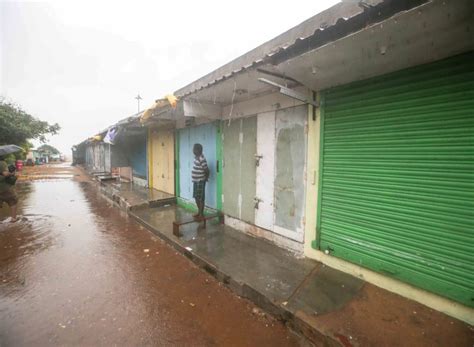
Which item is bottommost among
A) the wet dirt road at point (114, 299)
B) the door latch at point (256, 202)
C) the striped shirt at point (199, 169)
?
the wet dirt road at point (114, 299)

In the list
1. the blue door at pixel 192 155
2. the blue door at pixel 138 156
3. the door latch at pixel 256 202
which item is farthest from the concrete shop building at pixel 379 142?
the blue door at pixel 138 156

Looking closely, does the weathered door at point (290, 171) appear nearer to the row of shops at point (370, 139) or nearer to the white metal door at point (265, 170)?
the row of shops at point (370, 139)

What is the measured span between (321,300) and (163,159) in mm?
7718

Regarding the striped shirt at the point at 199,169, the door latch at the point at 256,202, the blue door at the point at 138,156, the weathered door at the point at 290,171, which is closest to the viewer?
the weathered door at the point at 290,171

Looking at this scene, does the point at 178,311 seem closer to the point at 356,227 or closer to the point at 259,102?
the point at 356,227

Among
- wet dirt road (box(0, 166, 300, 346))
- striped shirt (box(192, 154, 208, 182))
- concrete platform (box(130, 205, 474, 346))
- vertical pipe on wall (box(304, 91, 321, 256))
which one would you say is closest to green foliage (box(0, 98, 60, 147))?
wet dirt road (box(0, 166, 300, 346))

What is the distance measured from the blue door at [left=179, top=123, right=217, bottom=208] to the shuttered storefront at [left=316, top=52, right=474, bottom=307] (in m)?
3.20

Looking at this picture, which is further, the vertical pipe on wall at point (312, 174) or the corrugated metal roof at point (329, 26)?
the vertical pipe on wall at point (312, 174)

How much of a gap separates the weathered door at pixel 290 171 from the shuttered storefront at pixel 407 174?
47cm

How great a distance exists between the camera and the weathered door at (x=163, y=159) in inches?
332

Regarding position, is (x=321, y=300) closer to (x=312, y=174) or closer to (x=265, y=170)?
(x=312, y=174)

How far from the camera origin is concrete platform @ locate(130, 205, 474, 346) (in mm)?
2293

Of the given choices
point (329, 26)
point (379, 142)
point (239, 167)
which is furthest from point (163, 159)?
point (329, 26)

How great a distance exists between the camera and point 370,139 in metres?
3.06
